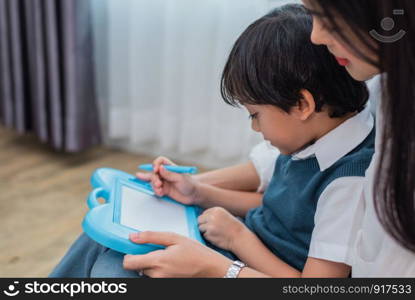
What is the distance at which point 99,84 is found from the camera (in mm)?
2160

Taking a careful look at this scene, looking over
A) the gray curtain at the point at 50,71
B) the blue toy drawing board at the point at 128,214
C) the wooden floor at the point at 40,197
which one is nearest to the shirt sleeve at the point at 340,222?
the blue toy drawing board at the point at 128,214

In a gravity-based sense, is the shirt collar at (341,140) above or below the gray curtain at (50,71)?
above

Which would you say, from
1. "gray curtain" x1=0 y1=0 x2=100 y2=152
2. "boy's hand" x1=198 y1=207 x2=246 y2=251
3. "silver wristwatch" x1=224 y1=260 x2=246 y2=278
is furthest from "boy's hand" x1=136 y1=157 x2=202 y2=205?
"gray curtain" x1=0 y1=0 x2=100 y2=152

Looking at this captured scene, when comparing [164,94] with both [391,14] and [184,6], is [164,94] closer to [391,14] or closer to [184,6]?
[184,6]

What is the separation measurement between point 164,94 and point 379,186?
1461mm

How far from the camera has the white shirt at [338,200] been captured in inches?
29.5

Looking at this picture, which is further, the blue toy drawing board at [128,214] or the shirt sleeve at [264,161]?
the shirt sleeve at [264,161]

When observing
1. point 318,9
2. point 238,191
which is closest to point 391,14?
point 318,9

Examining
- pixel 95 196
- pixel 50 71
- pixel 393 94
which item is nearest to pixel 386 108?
pixel 393 94

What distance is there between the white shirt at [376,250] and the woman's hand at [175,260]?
0.20 metres

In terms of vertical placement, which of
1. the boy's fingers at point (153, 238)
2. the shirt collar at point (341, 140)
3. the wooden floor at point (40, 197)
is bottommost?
the wooden floor at point (40, 197)
